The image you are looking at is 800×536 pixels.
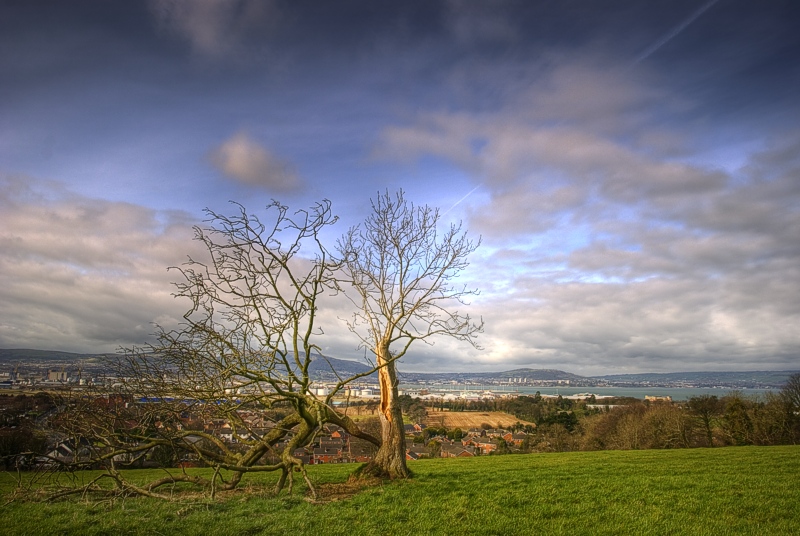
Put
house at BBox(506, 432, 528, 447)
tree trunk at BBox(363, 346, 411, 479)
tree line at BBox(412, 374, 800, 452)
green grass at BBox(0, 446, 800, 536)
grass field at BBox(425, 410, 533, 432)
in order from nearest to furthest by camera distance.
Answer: green grass at BBox(0, 446, 800, 536) → tree trunk at BBox(363, 346, 411, 479) → tree line at BBox(412, 374, 800, 452) → house at BBox(506, 432, 528, 447) → grass field at BBox(425, 410, 533, 432)

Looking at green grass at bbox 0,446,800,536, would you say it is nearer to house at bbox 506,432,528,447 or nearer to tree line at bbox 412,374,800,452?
tree line at bbox 412,374,800,452

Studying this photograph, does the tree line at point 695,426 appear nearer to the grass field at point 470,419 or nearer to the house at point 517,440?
the house at point 517,440

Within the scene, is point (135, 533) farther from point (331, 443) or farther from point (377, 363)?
point (331, 443)

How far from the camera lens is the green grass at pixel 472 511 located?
19.6 ft

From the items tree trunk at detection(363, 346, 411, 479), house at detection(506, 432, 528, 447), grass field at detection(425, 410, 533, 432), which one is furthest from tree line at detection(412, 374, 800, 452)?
tree trunk at detection(363, 346, 411, 479)

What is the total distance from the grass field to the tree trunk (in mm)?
42474

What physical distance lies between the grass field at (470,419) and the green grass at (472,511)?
4431 cm

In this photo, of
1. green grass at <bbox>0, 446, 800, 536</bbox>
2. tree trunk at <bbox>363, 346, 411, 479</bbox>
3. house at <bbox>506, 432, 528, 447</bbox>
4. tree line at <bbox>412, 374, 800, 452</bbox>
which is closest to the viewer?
green grass at <bbox>0, 446, 800, 536</bbox>

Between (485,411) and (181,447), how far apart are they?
7401 cm

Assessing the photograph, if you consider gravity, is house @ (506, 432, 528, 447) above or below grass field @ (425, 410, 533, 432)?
above

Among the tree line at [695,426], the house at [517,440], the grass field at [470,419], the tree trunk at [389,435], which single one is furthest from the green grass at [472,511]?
the grass field at [470,419]

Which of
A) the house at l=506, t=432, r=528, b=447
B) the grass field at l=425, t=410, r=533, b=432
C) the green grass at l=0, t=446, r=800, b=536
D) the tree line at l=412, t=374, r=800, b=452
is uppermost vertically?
the green grass at l=0, t=446, r=800, b=536

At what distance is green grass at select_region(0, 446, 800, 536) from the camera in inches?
235

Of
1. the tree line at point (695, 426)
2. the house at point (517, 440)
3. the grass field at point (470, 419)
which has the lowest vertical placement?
the grass field at point (470, 419)
